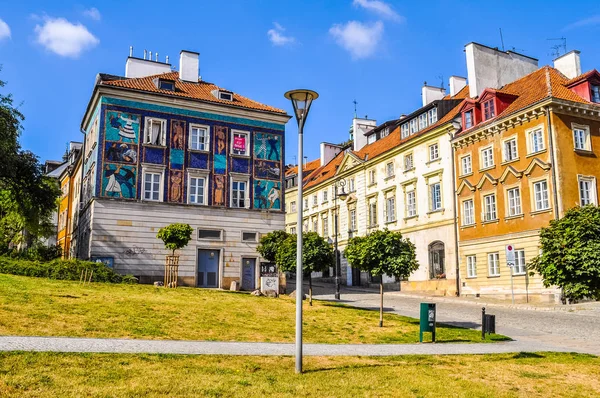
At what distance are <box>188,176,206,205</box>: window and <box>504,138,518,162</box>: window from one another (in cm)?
1866

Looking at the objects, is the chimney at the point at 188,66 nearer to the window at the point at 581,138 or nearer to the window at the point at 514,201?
the window at the point at 514,201

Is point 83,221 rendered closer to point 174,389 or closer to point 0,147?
point 0,147

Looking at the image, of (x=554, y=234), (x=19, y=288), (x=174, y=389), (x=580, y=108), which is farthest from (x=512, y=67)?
(x=174, y=389)

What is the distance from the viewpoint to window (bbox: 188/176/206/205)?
111ft

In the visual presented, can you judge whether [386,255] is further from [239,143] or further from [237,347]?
[239,143]

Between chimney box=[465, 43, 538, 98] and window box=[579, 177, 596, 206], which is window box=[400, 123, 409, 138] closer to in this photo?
chimney box=[465, 43, 538, 98]

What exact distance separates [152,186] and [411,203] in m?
19.8

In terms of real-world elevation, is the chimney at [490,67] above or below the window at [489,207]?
above

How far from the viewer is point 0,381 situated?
27.1ft

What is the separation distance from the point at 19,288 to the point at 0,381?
39.7ft

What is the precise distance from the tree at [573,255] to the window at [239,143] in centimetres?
2152

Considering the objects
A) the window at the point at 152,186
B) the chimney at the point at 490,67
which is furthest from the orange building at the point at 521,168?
the window at the point at 152,186

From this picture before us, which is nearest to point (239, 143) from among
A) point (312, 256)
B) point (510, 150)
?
point (312, 256)

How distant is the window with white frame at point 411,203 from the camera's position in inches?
1628
